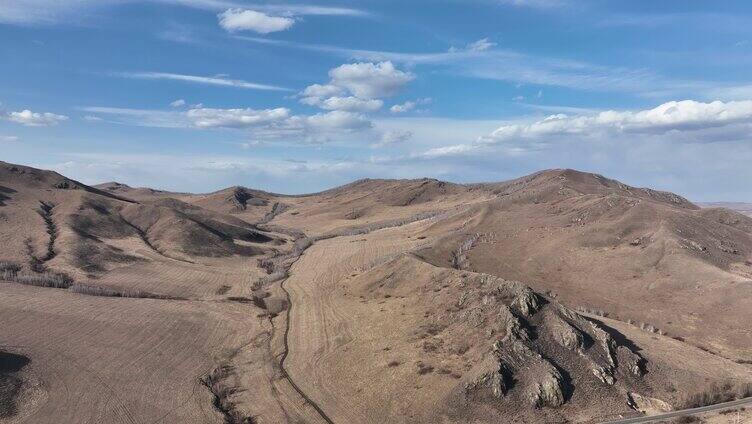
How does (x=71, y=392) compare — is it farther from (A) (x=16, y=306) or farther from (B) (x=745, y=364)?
(B) (x=745, y=364)

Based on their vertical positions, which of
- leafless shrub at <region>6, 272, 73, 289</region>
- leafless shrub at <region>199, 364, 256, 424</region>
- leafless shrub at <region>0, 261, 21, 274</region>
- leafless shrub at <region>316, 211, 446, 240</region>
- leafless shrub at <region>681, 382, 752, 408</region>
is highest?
leafless shrub at <region>316, 211, 446, 240</region>

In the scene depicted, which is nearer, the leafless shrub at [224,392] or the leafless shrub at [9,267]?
the leafless shrub at [224,392]

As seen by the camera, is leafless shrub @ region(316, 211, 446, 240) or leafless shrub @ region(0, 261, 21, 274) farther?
leafless shrub @ region(316, 211, 446, 240)

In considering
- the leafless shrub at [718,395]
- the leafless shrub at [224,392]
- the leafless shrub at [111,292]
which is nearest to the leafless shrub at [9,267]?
the leafless shrub at [111,292]

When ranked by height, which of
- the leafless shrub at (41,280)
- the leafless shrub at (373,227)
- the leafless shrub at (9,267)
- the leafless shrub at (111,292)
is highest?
the leafless shrub at (373,227)

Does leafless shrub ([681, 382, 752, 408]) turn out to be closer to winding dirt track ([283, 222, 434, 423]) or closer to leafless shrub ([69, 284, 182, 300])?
winding dirt track ([283, 222, 434, 423])

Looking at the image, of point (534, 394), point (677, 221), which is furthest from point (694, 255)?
point (534, 394)

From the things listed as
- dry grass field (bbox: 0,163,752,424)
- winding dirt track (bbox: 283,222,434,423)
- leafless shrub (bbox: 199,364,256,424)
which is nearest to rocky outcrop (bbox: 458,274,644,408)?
dry grass field (bbox: 0,163,752,424)

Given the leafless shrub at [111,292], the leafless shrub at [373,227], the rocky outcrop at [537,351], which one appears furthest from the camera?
the leafless shrub at [373,227]

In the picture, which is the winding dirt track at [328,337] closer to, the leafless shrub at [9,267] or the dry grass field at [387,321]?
the dry grass field at [387,321]
